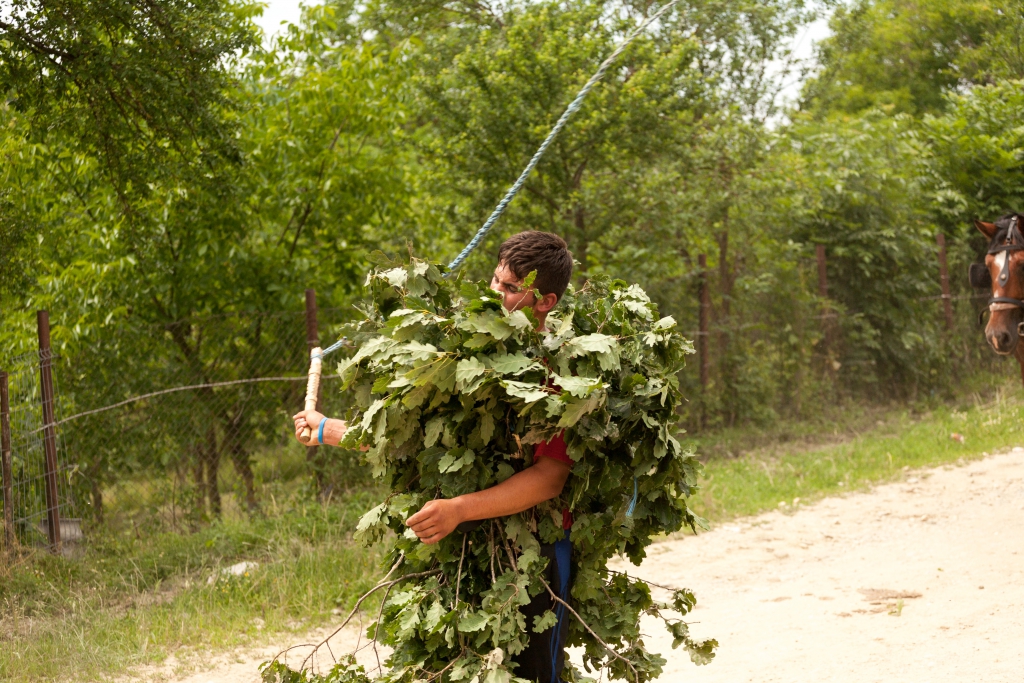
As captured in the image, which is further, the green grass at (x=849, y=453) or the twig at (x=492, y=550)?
the green grass at (x=849, y=453)

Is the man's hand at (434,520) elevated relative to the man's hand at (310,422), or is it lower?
lower

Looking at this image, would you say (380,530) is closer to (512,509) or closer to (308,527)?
(512,509)

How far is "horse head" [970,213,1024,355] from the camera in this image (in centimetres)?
736

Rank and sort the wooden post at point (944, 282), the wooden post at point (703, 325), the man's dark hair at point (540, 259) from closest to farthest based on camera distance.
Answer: the man's dark hair at point (540, 259) < the wooden post at point (703, 325) < the wooden post at point (944, 282)

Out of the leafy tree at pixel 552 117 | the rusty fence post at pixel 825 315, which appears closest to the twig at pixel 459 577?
the leafy tree at pixel 552 117

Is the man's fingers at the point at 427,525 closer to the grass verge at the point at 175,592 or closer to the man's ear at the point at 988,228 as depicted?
the grass verge at the point at 175,592

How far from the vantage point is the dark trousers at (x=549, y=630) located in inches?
125

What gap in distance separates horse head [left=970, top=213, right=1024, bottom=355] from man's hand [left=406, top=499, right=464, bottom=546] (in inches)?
243

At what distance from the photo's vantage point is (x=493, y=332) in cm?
287

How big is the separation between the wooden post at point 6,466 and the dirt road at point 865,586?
178 centimetres

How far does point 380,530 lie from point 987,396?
474 inches

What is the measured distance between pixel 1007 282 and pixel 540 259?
5607 mm

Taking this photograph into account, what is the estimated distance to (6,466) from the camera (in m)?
6.16

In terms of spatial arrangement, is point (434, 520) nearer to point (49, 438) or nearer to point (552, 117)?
point (49, 438)
